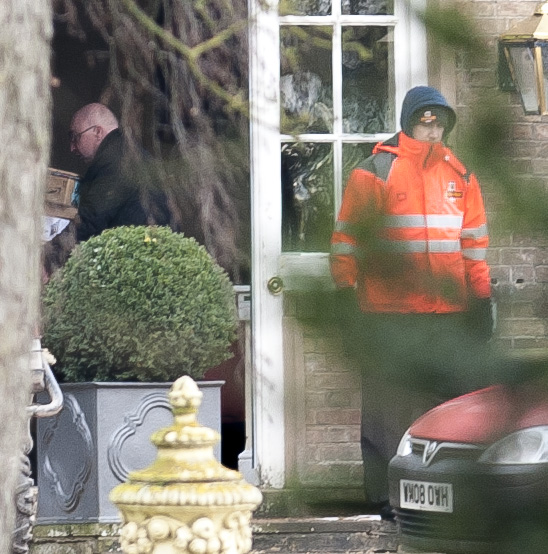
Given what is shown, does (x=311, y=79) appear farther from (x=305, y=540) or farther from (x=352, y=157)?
(x=352, y=157)

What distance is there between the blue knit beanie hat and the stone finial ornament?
2.79m

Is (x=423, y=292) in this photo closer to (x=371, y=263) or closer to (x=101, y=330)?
(x=371, y=263)

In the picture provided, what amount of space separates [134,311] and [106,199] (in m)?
1.11

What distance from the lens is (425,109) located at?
146 centimetres

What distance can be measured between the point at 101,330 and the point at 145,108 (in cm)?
317

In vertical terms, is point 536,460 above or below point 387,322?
below

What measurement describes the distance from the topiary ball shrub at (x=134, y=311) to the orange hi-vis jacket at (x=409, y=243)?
16.9 feet

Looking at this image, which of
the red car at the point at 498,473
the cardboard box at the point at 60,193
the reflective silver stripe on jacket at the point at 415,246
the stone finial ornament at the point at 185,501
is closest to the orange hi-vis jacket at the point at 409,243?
the reflective silver stripe on jacket at the point at 415,246

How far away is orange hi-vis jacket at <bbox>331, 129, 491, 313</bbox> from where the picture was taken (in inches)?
45.9

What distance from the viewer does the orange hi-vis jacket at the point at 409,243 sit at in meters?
1.17

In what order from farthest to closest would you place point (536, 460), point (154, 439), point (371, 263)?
point (154, 439), point (536, 460), point (371, 263)

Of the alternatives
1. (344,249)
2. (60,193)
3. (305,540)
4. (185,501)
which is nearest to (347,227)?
(344,249)

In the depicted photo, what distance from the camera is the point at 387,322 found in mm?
1234

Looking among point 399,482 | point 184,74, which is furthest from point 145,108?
point 399,482
